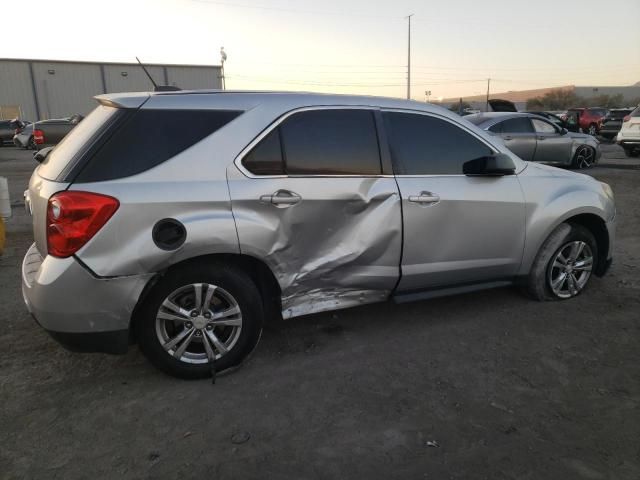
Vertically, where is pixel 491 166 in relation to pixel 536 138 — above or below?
above

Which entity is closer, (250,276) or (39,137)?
(250,276)

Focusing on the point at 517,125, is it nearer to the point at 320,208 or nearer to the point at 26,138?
the point at 320,208

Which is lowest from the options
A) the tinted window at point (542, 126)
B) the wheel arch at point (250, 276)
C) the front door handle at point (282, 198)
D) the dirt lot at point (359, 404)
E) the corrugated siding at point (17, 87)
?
the dirt lot at point (359, 404)

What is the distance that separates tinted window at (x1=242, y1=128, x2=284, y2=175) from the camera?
3.11m

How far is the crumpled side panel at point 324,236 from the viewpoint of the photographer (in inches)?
122

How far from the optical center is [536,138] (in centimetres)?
1170

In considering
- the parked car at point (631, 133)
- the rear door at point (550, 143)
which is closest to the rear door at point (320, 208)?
the rear door at point (550, 143)

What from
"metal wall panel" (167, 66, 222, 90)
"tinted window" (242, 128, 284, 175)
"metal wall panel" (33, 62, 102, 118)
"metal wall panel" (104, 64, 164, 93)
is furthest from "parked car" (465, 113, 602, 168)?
"metal wall panel" (33, 62, 102, 118)

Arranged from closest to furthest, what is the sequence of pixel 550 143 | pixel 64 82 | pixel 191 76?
pixel 550 143
pixel 64 82
pixel 191 76

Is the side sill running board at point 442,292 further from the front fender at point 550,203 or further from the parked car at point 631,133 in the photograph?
the parked car at point 631,133

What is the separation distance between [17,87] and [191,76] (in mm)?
15602

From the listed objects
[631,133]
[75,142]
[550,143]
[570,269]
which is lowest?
[570,269]

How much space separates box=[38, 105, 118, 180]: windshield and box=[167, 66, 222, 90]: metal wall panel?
1932 inches

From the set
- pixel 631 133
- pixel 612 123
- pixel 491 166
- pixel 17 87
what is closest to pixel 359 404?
pixel 491 166
